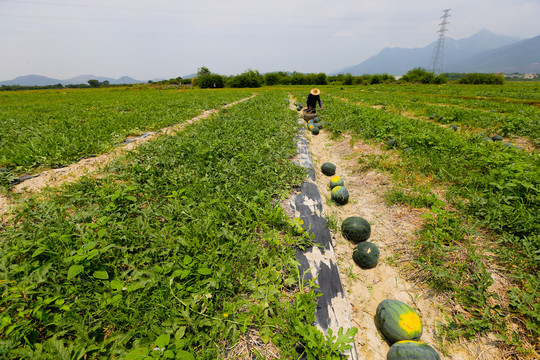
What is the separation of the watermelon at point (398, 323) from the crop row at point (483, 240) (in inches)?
19.8

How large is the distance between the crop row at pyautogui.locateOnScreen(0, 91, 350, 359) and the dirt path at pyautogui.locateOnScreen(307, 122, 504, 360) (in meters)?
0.90

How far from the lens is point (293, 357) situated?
1.80 meters

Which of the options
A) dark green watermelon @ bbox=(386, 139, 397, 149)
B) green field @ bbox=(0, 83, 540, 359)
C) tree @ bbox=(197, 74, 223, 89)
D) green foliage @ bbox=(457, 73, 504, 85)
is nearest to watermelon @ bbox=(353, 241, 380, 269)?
green field @ bbox=(0, 83, 540, 359)

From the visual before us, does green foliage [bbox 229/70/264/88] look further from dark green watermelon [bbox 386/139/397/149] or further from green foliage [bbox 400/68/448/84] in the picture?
dark green watermelon [bbox 386/139/397/149]

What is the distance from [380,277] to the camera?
3.09m

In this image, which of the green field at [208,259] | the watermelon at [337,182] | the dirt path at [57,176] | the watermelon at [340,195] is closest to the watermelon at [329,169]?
the watermelon at [337,182]

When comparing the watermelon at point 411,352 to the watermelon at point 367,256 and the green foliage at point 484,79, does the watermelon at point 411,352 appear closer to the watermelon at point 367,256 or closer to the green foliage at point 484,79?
the watermelon at point 367,256

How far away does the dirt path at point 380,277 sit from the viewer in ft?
7.38

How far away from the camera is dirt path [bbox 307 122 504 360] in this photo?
2250mm

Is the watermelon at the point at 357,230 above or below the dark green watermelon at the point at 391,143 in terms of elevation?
below

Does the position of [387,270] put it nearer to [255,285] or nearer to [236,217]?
[255,285]

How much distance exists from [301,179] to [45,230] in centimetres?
410

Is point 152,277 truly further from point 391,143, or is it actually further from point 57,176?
point 391,143

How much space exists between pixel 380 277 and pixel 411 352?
3.80 ft
